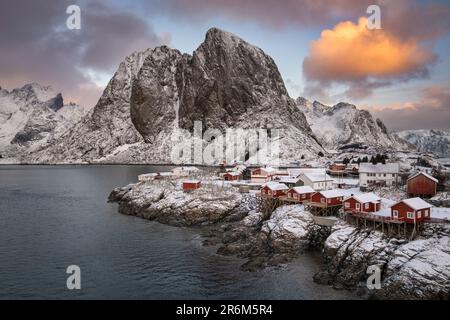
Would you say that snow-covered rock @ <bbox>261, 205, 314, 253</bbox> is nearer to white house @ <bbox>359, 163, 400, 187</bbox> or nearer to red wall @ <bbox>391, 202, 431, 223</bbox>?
A: red wall @ <bbox>391, 202, 431, 223</bbox>

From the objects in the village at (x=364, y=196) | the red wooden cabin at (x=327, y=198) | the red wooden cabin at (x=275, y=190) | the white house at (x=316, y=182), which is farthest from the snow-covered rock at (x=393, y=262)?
the white house at (x=316, y=182)

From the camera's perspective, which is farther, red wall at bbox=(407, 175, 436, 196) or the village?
red wall at bbox=(407, 175, 436, 196)

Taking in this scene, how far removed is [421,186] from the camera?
5706cm

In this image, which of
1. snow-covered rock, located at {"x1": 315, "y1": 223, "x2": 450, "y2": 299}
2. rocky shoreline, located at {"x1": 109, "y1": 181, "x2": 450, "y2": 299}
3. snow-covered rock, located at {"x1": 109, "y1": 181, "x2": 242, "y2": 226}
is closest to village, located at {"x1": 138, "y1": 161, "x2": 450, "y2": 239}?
rocky shoreline, located at {"x1": 109, "y1": 181, "x2": 450, "y2": 299}

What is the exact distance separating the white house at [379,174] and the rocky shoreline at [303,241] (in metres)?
22.5

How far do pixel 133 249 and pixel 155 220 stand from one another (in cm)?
1800

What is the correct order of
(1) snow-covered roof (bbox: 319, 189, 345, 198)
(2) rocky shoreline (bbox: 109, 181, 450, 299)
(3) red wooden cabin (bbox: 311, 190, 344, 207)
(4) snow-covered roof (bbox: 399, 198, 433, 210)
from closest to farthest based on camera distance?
1. (2) rocky shoreline (bbox: 109, 181, 450, 299)
2. (4) snow-covered roof (bbox: 399, 198, 433, 210)
3. (3) red wooden cabin (bbox: 311, 190, 344, 207)
4. (1) snow-covered roof (bbox: 319, 189, 345, 198)

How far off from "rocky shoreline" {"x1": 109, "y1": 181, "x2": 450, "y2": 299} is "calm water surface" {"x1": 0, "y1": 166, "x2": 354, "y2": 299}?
86.7 inches

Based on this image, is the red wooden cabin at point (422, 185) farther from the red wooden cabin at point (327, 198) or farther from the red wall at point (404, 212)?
the red wall at point (404, 212)

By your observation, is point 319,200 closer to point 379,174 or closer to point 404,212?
point 404,212

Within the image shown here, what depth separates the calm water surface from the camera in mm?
35844

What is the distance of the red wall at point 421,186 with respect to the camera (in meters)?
56.4

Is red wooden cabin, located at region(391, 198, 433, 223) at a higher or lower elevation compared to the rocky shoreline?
higher

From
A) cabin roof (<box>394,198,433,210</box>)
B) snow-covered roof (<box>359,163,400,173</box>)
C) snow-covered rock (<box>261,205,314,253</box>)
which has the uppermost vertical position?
snow-covered roof (<box>359,163,400,173</box>)
